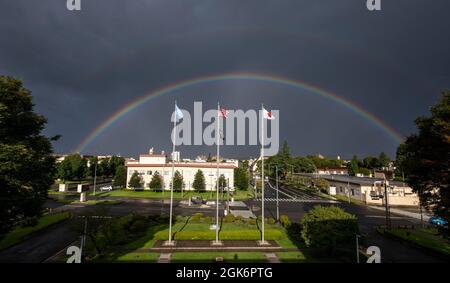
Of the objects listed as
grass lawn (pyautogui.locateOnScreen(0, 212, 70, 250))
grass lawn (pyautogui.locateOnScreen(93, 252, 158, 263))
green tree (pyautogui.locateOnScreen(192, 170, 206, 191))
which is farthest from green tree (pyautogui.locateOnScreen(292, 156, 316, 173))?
grass lawn (pyautogui.locateOnScreen(93, 252, 158, 263))

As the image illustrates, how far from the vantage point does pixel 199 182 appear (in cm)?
7881

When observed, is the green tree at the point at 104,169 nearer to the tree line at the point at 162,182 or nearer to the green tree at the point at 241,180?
the tree line at the point at 162,182

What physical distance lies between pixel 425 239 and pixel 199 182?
5655cm

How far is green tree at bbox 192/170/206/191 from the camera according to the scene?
3095 inches

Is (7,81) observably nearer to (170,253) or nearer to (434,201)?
(170,253)

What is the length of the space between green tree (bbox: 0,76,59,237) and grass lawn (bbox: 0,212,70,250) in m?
4.27

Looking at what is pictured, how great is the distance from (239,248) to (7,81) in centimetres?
2328

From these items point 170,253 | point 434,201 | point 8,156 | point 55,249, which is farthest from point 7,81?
point 434,201

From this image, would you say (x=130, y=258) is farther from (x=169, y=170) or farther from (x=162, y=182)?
(x=169, y=170)

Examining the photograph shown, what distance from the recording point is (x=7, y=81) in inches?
806

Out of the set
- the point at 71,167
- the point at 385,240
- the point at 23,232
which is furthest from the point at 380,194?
the point at 71,167

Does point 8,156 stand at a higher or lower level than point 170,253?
higher

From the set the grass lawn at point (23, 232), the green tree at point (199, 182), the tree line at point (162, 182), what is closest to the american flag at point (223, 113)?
the grass lawn at point (23, 232)

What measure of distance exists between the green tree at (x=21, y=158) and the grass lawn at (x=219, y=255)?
11.3m
